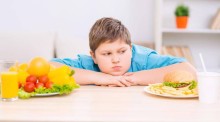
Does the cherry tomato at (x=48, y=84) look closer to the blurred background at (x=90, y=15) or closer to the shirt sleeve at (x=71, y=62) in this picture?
the shirt sleeve at (x=71, y=62)

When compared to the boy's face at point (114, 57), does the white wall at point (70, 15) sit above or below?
above

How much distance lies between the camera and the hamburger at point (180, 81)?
4.16 feet

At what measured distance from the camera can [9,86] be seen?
113 cm

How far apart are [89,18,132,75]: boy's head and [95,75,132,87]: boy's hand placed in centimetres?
9

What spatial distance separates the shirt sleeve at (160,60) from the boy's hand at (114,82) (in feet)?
1.12

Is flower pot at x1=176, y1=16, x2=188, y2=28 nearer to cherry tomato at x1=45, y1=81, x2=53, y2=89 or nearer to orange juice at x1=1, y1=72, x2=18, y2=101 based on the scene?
cherry tomato at x1=45, y1=81, x2=53, y2=89

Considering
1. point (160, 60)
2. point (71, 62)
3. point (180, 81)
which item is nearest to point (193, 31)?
point (160, 60)

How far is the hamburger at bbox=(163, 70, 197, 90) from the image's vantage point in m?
1.27

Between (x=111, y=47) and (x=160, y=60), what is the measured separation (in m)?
0.32

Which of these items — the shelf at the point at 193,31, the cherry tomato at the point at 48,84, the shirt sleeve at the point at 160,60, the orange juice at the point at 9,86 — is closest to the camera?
the orange juice at the point at 9,86

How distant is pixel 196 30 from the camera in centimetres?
319

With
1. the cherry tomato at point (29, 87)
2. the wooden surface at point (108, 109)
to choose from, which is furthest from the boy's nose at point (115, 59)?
the cherry tomato at point (29, 87)

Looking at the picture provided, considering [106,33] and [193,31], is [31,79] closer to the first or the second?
[106,33]

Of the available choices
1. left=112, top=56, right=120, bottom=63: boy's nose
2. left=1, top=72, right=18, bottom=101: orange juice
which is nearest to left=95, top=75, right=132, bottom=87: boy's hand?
left=112, top=56, right=120, bottom=63: boy's nose
